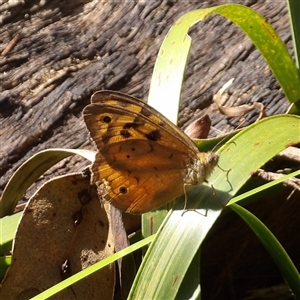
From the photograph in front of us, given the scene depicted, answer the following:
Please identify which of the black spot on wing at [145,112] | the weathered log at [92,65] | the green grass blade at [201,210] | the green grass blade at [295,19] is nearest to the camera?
the green grass blade at [201,210]

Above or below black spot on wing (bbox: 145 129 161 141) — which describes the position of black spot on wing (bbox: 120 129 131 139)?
above

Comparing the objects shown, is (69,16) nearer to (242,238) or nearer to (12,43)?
(12,43)

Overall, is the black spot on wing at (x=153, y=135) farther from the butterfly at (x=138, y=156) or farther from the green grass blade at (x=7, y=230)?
the green grass blade at (x=7, y=230)

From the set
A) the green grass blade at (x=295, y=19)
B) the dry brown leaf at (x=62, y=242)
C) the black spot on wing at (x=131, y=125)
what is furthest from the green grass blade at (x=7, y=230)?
the green grass blade at (x=295, y=19)

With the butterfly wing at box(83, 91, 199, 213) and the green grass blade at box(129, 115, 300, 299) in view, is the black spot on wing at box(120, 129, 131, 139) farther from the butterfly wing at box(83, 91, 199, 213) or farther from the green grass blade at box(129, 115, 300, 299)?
the green grass blade at box(129, 115, 300, 299)

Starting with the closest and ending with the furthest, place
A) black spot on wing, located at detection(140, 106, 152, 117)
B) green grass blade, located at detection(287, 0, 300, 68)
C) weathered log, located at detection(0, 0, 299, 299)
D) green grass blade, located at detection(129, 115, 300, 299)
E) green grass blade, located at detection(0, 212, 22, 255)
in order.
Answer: green grass blade, located at detection(129, 115, 300, 299), black spot on wing, located at detection(140, 106, 152, 117), green grass blade, located at detection(0, 212, 22, 255), green grass blade, located at detection(287, 0, 300, 68), weathered log, located at detection(0, 0, 299, 299)

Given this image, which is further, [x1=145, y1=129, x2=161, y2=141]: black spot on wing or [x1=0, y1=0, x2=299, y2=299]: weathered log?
[x1=0, y1=0, x2=299, y2=299]: weathered log

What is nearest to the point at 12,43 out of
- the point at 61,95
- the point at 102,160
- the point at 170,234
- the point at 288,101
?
the point at 61,95

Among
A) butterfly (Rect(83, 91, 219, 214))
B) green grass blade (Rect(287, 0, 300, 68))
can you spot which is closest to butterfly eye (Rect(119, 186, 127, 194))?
butterfly (Rect(83, 91, 219, 214))

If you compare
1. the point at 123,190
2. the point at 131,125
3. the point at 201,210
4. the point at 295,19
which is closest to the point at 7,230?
the point at 123,190
